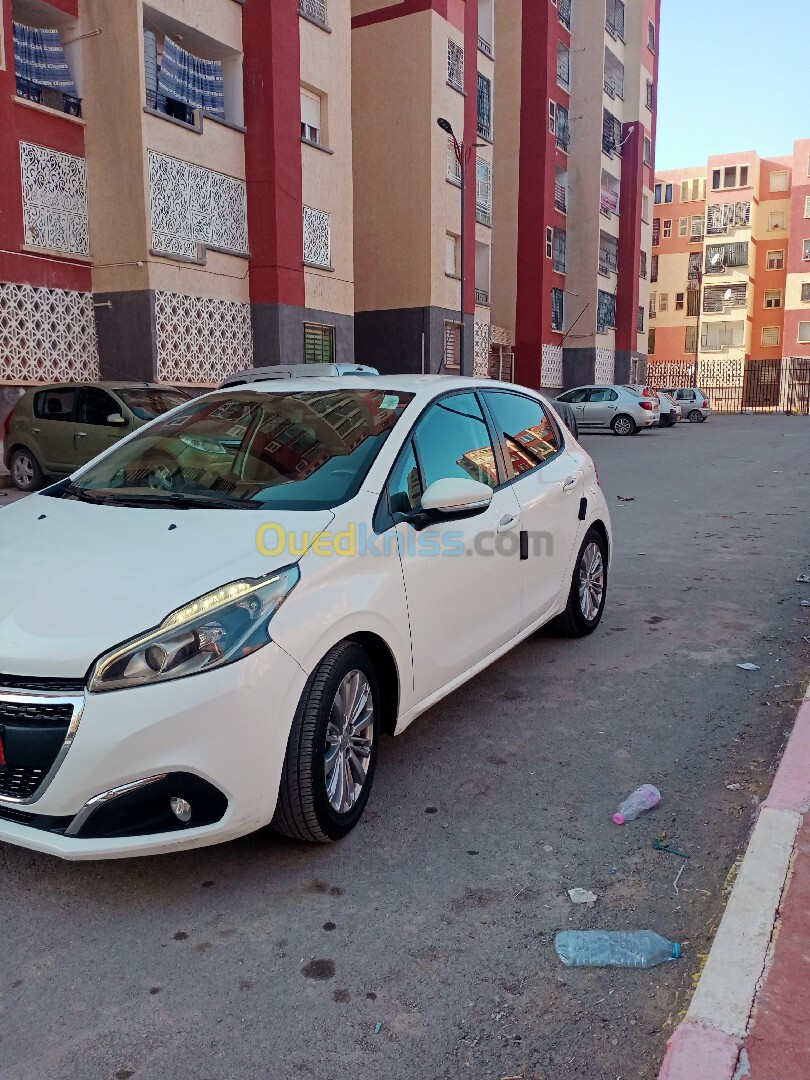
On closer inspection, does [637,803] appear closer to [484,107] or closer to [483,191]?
[483,191]

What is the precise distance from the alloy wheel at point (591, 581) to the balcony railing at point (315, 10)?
64.8ft

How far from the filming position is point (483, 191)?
31859mm

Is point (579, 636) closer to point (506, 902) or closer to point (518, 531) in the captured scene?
point (518, 531)

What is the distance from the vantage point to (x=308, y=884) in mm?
2926

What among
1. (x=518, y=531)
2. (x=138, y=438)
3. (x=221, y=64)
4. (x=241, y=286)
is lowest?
(x=518, y=531)

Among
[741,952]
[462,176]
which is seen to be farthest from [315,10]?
[741,952]

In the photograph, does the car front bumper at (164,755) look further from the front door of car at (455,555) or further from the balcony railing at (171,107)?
the balcony railing at (171,107)

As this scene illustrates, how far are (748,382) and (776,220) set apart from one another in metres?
12.0

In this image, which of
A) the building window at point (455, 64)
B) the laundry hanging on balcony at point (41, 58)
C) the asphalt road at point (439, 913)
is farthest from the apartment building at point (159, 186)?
the asphalt road at point (439, 913)

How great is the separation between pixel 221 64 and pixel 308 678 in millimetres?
20421

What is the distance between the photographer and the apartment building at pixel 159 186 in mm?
16547

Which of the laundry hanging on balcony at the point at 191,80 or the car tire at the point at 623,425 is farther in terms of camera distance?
the car tire at the point at 623,425

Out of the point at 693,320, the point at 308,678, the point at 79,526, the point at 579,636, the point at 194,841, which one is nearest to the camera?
the point at 194,841

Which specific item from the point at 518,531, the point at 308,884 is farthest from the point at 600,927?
the point at 518,531
